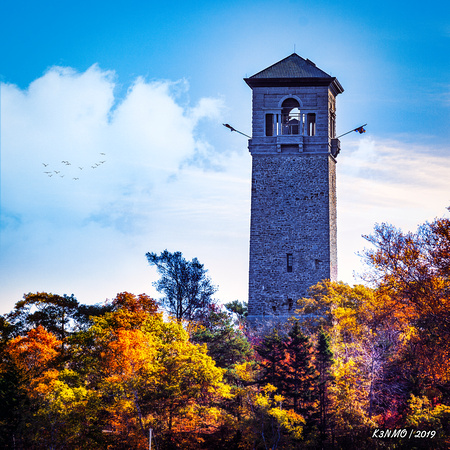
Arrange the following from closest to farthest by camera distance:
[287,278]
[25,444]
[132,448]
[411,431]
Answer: [411,431] → [132,448] → [25,444] → [287,278]

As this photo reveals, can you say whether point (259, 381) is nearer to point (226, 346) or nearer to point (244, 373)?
point (244, 373)

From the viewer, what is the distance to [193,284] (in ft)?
196

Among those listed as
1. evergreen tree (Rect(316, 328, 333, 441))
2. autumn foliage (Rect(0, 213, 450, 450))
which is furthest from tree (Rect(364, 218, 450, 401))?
evergreen tree (Rect(316, 328, 333, 441))

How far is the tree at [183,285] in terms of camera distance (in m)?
58.8

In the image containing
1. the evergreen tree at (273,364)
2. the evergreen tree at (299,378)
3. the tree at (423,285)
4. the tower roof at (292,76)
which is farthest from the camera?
the tower roof at (292,76)

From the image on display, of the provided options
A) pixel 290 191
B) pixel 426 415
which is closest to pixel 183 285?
pixel 290 191

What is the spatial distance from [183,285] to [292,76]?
1831 cm

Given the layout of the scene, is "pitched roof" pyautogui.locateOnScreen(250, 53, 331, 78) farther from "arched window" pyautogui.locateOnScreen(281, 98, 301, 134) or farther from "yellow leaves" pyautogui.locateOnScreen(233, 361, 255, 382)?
"yellow leaves" pyautogui.locateOnScreen(233, 361, 255, 382)

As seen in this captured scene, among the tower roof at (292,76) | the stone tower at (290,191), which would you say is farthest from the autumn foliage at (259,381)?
the tower roof at (292,76)

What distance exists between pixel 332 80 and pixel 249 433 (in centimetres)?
2335

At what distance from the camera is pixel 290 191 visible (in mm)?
48312

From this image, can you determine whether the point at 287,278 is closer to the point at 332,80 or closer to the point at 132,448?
the point at 332,80

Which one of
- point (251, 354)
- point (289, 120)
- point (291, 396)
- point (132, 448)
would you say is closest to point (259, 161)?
point (289, 120)

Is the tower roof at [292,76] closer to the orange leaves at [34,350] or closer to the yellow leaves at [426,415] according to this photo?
the orange leaves at [34,350]
